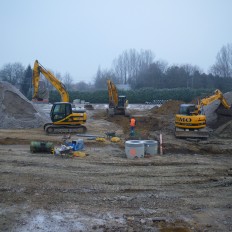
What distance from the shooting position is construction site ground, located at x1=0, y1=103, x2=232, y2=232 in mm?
6383

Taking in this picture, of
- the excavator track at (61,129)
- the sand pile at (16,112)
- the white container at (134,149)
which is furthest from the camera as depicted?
the sand pile at (16,112)

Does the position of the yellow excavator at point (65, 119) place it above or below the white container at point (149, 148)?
above

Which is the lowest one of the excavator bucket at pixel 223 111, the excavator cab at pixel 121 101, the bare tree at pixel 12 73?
the excavator bucket at pixel 223 111

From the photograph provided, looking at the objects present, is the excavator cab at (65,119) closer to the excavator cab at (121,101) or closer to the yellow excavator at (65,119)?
the yellow excavator at (65,119)

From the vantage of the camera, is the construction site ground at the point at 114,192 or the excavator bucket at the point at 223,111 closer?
the construction site ground at the point at 114,192

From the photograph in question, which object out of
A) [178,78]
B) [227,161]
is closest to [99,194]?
[227,161]

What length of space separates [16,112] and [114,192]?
16542 millimetres

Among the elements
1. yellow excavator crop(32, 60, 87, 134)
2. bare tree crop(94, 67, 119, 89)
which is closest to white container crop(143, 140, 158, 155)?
yellow excavator crop(32, 60, 87, 134)

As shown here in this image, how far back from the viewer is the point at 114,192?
820cm

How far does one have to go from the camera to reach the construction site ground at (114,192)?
20.9 ft

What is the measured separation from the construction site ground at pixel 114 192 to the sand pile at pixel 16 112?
28.8 ft

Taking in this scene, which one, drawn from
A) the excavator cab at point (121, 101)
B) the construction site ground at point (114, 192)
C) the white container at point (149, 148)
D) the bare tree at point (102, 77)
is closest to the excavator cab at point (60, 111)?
the construction site ground at point (114, 192)

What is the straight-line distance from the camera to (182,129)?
18.0 metres

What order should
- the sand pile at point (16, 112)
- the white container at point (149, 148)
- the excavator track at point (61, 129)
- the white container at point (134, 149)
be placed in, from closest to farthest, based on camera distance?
1. the white container at point (134, 149)
2. the white container at point (149, 148)
3. the excavator track at point (61, 129)
4. the sand pile at point (16, 112)
